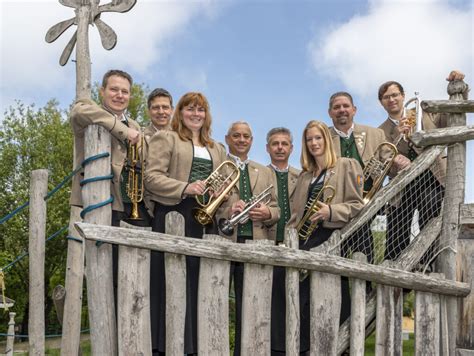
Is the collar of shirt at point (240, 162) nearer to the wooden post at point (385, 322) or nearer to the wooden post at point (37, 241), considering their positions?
the wooden post at point (385, 322)

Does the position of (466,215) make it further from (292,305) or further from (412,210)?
(292,305)

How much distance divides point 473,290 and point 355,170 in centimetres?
156

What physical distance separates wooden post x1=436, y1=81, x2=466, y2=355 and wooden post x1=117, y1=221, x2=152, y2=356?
2.69 meters

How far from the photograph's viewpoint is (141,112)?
2627cm

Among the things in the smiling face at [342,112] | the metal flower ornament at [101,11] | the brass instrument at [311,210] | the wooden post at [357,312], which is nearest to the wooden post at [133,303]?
the brass instrument at [311,210]

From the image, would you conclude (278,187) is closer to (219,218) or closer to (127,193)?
(219,218)

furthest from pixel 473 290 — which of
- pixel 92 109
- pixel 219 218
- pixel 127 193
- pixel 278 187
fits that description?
pixel 92 109

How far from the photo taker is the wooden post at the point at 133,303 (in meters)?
4.62

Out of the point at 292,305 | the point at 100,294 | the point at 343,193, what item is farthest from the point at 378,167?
the point at 100,294

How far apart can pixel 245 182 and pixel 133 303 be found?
1678 mm

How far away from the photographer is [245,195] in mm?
5734

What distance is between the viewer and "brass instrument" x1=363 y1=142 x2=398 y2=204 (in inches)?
230

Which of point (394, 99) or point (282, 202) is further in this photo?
point (394, 99)

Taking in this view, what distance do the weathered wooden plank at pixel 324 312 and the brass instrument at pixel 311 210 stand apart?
526mm
